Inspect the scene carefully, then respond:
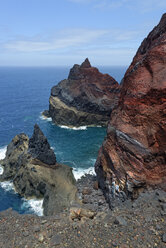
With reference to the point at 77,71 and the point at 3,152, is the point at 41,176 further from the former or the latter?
the point at 77,71

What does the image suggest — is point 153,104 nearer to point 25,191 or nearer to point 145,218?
point 145,218

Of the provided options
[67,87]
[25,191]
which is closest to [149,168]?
[25,191]

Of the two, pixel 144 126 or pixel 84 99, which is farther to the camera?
pixel 84 99

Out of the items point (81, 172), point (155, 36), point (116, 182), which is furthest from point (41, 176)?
point (155, 36)

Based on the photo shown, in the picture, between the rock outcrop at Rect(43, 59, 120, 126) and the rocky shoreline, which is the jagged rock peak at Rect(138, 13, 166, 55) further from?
the rock outcrop at Rect(43, 59, 120, 126)

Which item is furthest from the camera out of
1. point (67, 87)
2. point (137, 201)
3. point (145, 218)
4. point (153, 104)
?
point (67, 87)

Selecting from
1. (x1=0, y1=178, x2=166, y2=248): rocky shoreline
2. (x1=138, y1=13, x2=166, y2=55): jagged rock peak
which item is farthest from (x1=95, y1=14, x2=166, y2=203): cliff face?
(x1=0, y1=178, x2=166, y2=248): rocky shoreline
